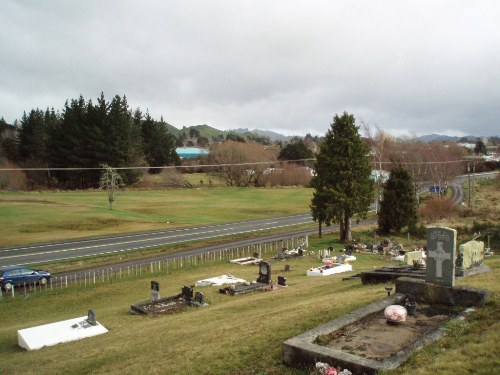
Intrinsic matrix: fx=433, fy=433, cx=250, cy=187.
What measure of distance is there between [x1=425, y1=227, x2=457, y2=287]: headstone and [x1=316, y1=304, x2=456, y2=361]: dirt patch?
902mm

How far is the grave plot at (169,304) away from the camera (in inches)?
747

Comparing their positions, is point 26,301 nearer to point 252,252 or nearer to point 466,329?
point 252,252

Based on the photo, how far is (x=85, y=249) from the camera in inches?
1506

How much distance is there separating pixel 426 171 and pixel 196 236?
47726 millimetres

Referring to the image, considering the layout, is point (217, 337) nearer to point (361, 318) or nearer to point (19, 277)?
point (361, 318)

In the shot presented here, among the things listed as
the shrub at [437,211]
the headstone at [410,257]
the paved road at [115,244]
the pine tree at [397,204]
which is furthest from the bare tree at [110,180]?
the headstone at [410,257]

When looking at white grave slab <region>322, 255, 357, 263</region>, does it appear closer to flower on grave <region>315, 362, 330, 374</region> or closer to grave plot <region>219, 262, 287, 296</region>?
grave plot <region>219, 262, 287, 296</region>

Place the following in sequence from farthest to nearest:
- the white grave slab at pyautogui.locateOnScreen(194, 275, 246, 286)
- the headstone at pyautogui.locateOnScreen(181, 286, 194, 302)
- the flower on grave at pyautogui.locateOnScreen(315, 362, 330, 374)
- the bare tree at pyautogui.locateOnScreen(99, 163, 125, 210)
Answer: the bare tree at pyautogui.locateOnScreen(99, 163, 125, 210)
the white grave slab at pyautogui.locateOnScreen(194, 275, 246, 286)
the headstone at pyautogui.locateOnScreen(181, 286, 194, 302)
the flower on grave at pyautogui.locateOnScreen(315, 362, 330, 374)

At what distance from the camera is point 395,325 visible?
1033cm

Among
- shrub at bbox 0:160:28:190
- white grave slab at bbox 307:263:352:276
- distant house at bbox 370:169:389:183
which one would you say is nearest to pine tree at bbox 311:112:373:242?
distant house at bbox 370:169:389:183

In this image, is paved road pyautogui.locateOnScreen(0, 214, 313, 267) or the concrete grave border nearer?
Answer: the concrete grave border

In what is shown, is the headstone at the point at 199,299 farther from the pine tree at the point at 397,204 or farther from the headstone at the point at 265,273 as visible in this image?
the pine tree at the point at 397,204

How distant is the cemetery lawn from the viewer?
8305 mm

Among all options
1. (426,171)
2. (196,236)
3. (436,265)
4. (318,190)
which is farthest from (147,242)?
(426,171)
